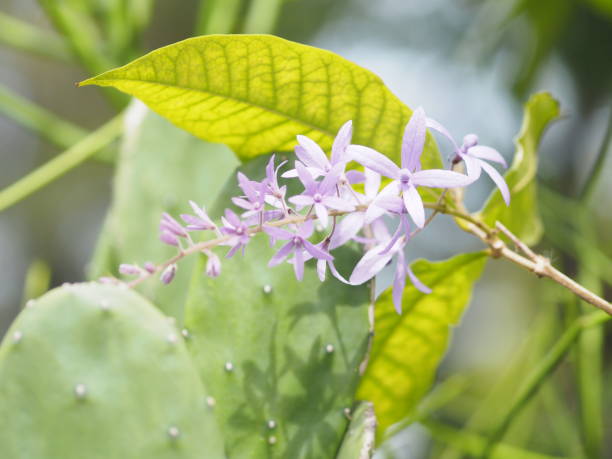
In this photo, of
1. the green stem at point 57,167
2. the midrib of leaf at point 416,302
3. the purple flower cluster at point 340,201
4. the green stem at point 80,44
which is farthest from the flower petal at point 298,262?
the green stem at point 80,44

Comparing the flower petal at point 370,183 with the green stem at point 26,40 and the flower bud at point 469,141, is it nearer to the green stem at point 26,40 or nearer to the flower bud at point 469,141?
the flower bud at point 469,141

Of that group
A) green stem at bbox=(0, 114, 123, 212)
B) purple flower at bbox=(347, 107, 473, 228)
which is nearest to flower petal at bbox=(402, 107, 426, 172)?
purple flower at bbox=(347, 107, 473, 228)

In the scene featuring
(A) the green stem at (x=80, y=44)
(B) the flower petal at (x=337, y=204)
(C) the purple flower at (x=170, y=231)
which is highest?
(B) the flower petal at (x=337, y=204)

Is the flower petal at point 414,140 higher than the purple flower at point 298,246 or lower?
higher

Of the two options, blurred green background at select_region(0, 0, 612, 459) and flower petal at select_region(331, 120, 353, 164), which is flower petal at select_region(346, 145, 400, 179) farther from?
blurred green background at select_region(0, 0, 612, 459)

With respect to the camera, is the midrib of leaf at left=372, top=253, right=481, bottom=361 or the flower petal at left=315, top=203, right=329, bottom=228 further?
the midrib of leaf at left=372, top=253, right=481, bottom=361

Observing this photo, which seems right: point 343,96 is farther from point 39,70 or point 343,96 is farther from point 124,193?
point 39,70

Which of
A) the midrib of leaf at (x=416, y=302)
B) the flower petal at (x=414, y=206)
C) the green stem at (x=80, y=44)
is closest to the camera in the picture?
the flower petal at (x=414, y=206)
